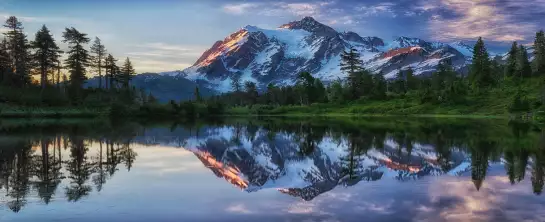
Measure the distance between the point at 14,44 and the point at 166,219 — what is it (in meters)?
97.6

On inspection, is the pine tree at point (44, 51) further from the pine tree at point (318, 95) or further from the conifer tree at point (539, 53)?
the conifer tree at point (539, 53)

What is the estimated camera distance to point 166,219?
561 inches

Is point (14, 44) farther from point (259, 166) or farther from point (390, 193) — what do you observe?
point (390, 193)

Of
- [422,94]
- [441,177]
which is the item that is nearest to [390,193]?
[441,177]

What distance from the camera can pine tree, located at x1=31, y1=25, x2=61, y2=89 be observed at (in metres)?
97.8

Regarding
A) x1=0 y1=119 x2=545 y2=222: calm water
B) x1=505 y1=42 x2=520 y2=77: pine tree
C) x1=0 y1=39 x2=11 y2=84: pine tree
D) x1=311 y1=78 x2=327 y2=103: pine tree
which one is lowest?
x1=0 y1=119 x2=545 y2=222: calm water

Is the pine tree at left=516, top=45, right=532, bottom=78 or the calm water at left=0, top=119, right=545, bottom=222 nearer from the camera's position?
the calm water at left=0, top=119, right=545, bottom=222

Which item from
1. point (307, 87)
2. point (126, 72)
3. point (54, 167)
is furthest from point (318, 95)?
point (54, 167)

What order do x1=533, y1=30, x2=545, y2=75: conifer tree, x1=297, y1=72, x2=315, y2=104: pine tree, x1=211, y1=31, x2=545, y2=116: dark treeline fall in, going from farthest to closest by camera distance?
x1=297, y1=72, x2=315, y2=104: pine tree
x1=533, y1=30, x2=545, y2=75: conifer tree
x1=211, y1=31, x2=545, y2=116: dark treeline

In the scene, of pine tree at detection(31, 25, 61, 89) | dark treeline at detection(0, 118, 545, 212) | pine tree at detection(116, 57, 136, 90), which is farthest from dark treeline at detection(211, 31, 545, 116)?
dark treeline at detection(0, 118, 545, 212)

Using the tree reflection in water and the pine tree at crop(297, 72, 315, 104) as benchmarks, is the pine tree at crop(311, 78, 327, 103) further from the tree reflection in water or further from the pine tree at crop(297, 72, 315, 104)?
the tree reflection in water

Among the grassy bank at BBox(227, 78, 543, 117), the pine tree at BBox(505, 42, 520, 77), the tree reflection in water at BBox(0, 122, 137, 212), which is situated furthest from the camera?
the pine tree at BBox(505, 42, 520, 77)

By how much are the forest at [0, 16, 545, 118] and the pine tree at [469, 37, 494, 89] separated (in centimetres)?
28

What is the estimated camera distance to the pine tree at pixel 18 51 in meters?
97.2
